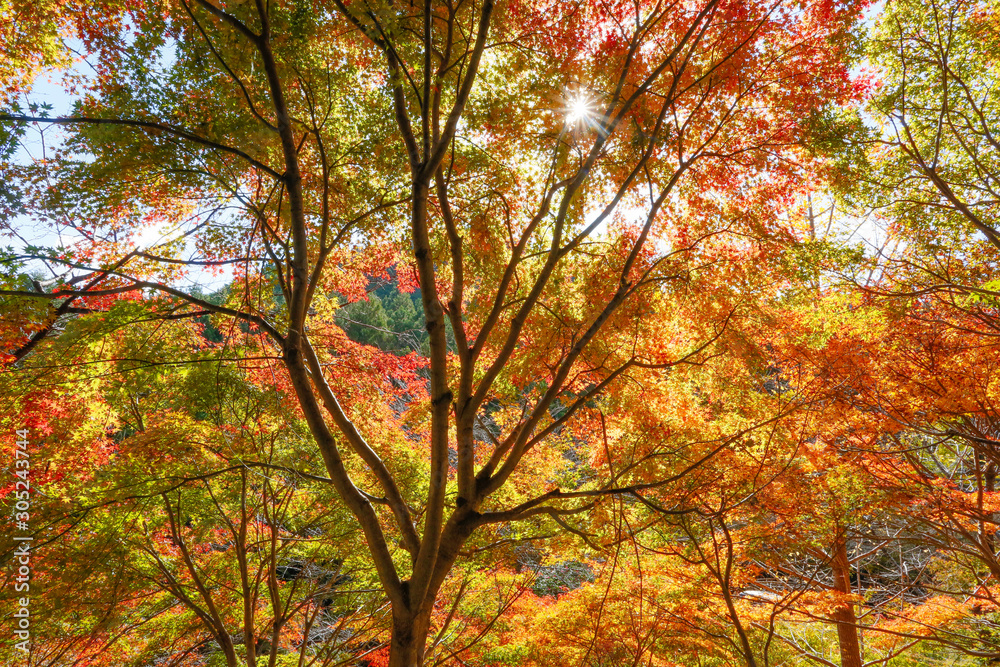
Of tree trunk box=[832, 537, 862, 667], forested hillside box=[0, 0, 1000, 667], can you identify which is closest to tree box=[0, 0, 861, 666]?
forested hillside box=[0, 0, 1000, 667]

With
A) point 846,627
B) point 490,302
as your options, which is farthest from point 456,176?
point 846,627

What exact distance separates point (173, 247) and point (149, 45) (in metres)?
1.71

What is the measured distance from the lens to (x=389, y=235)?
4.74m

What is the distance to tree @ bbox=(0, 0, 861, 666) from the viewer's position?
295cm

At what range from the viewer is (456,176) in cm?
416

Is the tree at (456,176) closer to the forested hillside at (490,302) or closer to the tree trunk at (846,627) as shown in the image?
the forested hillside at (490,302)

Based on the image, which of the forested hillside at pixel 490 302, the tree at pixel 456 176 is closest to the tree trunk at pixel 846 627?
the forested hillside at pixel 490 302

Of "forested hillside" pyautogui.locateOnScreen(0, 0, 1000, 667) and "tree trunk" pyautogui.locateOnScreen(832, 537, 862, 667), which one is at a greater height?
"forested hillside" pyautogui.locateOnScreen(0, 0, 1000, 667)

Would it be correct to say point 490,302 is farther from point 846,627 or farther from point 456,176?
point 846,627

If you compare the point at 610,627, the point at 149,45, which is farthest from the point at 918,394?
the point at 149,45

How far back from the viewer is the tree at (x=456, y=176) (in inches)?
116

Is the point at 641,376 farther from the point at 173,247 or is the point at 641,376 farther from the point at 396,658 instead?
the point at 173,247

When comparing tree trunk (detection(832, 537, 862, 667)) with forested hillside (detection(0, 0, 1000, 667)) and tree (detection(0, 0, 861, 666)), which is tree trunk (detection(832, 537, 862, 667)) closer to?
forested hillside (detection(0, 0, 1000, 667))

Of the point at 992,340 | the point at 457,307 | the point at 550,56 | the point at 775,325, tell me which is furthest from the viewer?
the point at 775,325
